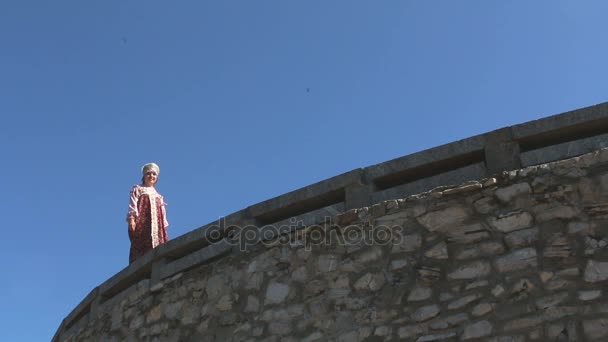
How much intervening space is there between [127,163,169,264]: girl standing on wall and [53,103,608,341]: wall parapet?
768mm

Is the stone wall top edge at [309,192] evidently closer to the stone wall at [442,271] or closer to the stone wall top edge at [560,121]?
the stone wall at [442,271]

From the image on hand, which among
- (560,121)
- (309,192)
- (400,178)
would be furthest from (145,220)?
(560,121)

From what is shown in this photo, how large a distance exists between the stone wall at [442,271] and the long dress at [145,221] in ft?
6.12

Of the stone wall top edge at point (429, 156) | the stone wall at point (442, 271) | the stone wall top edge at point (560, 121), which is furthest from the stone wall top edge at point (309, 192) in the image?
the stone wall top edge at point (560, 121)

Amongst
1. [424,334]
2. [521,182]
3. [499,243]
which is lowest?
[424,334]

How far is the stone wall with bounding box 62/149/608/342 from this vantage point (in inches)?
200

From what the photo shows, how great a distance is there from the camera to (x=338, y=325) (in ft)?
18.8

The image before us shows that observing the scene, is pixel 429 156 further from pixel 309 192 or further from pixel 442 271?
pixel 309 192

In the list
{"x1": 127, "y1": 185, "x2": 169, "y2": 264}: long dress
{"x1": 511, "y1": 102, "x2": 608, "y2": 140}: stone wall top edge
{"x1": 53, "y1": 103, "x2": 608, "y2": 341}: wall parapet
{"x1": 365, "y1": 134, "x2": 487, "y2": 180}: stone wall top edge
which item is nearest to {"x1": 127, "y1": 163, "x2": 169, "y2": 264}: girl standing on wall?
{"x1": 127, "y1": 185, "x2": 169, "y2": 264}: long dress

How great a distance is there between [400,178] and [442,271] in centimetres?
91

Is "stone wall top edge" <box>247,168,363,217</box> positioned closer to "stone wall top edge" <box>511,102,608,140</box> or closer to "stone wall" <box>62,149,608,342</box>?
"stone wall" <box>62,149,608,342</box>

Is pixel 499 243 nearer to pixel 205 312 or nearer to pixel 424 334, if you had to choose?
pixel 424 334

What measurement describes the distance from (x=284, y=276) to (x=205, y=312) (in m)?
0.82

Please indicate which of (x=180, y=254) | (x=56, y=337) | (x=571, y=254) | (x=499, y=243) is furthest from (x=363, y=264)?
(x=56, y=337)
